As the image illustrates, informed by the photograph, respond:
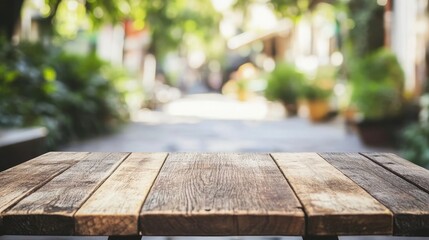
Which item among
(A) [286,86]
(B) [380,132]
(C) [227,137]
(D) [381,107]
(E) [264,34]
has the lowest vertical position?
(C) [227,137]

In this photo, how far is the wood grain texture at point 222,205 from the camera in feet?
4.21

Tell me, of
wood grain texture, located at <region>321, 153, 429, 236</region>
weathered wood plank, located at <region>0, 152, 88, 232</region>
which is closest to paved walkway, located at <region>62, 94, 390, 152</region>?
weathered wood plank, located at <region>0, 152, 88, 232</region>

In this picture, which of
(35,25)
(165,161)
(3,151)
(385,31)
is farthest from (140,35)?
(165,161)

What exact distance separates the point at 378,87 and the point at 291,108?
6.76 m

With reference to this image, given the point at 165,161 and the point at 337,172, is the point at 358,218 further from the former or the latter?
the point at 165,161

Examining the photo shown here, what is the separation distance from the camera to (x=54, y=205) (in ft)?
4.56

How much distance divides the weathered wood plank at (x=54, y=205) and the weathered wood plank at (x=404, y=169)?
1.01 meters

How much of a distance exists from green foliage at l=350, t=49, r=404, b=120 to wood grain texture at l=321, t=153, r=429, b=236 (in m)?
5.81

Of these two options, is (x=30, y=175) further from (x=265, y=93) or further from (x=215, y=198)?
(x=265, y=93)

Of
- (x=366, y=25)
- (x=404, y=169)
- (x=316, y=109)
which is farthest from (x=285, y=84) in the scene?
(x=404, y=169)

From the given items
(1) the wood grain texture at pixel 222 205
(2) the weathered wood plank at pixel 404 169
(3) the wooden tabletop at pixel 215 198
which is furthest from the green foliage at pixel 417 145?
(1) the wood grain texture at pixel 222 205

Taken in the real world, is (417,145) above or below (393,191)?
below

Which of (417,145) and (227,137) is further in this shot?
(227,137)

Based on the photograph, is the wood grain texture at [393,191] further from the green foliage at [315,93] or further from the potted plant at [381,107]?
the green foliage at [315,93]
